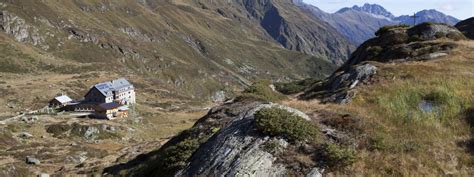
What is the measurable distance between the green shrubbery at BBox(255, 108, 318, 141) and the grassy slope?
2.14m

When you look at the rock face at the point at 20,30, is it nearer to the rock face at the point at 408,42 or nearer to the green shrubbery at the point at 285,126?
the rock face at the point at 408,42

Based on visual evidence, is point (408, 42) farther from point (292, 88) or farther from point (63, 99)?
point (63, 99)

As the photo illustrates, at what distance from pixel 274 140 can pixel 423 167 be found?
5381mm

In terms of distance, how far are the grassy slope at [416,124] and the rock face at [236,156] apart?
3148 millimetres

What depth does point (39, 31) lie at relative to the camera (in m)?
194

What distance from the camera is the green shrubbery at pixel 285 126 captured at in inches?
632

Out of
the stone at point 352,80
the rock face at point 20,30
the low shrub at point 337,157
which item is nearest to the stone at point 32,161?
the stone at point 352,80

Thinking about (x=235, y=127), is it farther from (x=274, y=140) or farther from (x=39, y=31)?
(x=39, y=31)

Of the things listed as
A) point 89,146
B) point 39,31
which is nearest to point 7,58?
point 39,31

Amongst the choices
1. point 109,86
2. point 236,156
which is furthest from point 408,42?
point 109,86

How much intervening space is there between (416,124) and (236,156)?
25.6 ft

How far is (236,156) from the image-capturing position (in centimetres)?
1600

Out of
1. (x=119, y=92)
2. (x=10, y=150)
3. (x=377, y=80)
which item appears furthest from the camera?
(x=119, y=92)

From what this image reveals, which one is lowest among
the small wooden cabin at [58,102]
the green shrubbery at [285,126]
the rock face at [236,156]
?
the small wooden cabin at [58,102]
